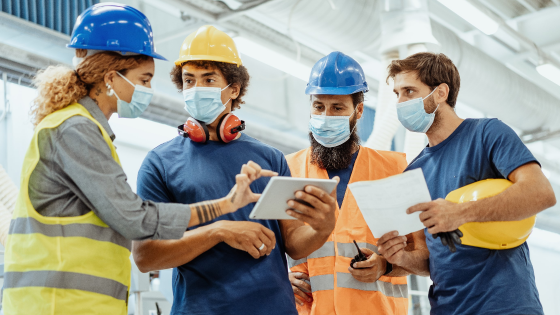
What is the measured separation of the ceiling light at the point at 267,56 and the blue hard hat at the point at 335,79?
2493mm

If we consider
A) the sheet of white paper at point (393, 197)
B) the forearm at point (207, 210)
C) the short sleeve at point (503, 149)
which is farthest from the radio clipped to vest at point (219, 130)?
the short sleeve at point (503, 149)

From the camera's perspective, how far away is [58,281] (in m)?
1.67

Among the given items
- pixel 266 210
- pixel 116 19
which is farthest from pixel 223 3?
pixel 266 210

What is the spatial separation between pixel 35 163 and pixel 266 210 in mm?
793

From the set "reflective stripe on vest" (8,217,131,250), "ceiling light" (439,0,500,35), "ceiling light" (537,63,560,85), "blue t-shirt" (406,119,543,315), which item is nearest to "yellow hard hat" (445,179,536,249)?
"blue t-shirt" (406,119,543,315)

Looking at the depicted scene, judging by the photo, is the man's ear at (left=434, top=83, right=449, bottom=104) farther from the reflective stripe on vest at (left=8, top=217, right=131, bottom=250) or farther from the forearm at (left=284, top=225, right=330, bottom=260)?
the reflective stripe on vest at (left=8, top=217, right=131, bottom=250)

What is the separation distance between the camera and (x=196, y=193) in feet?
7.30

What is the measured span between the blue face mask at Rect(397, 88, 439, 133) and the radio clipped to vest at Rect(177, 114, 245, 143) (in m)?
0.84

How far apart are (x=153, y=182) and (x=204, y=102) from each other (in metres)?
0.46

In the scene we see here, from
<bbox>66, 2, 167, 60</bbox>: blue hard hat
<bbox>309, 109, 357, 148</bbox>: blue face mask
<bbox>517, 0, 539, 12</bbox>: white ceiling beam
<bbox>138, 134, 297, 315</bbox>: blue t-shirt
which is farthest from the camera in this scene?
<bbox>517, 0, 539, 12</bbox>: white ceiling beam

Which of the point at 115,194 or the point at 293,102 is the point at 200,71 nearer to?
the point at 115,194

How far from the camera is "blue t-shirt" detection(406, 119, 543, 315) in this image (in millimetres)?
2193

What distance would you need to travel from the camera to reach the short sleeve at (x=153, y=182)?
223 cm

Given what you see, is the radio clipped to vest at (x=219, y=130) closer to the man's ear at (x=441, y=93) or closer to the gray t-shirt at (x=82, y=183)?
the gray t-shirt at (x=82, y=183)
